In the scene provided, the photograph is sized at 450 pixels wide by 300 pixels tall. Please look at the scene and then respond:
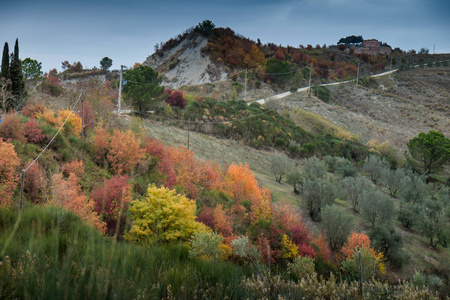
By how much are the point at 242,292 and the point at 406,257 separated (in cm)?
1991

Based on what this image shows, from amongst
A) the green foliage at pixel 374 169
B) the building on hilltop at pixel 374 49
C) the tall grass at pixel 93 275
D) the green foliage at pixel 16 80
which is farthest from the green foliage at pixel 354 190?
the building on hilltop at pixel 374 49

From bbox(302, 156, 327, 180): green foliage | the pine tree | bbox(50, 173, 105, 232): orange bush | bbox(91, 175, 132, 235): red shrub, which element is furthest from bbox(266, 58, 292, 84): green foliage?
bbox(50, 173, 105, 232): orange bush

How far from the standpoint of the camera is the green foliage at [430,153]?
4262 centimetres

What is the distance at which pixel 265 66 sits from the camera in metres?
73.4

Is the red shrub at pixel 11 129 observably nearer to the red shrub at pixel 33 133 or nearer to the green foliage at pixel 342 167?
the red shrub at pixel 33 133

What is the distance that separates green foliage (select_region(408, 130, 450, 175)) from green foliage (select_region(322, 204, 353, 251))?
95.7 ft

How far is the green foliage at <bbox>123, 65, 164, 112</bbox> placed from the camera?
37.5 m

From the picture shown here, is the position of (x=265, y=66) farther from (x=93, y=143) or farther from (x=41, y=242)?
(x=41, y=242)

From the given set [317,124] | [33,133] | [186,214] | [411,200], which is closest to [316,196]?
[411,200]

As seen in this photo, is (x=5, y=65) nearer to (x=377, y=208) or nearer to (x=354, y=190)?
(x=354, y=190)

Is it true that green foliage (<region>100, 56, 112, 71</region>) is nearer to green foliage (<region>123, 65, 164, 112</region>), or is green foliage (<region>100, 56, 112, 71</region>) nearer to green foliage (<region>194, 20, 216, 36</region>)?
green foliage (<region>194, 20, 216, 36</region>)

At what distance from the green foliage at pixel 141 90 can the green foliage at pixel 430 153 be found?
117 ft

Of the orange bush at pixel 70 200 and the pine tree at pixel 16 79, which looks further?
the pine tree at pixel 16 79

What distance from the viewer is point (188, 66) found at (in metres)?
74.6
